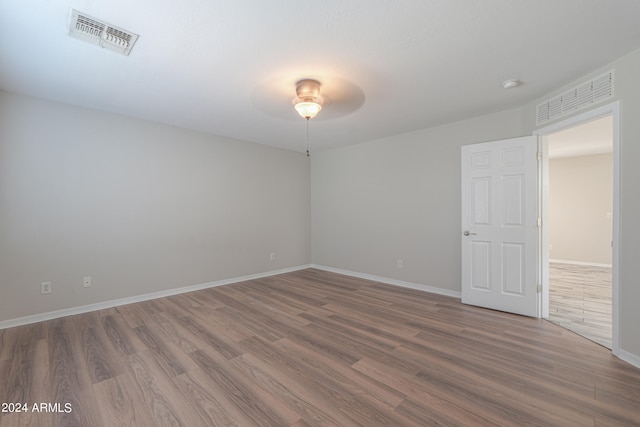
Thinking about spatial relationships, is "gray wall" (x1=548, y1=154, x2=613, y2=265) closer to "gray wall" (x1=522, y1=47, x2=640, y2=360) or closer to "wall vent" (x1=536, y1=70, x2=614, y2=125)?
"wall vent" (x1=536, y1=70, x2=614, y2=125)

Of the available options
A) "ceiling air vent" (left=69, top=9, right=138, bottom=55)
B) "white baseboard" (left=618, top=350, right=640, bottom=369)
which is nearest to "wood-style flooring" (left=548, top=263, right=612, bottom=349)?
"white baseboard" (left=618, top=350, right=640, bottom=369)

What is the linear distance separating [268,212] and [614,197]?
4666mm

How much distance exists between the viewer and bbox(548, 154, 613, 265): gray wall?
5887mm

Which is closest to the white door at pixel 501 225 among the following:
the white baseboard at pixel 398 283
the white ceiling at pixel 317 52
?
the white baseboard at pixel 398 283

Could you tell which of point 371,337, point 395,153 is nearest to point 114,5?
point 371,337

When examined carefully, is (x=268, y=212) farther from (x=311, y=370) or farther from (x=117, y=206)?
(x=311, y=370)

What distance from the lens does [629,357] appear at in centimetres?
218

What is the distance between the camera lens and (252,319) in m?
3.13

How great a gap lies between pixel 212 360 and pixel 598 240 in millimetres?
7989

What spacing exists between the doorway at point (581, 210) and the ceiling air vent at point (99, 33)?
595 cm

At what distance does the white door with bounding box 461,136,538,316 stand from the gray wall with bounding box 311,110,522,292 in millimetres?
300

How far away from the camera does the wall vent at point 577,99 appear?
238 centimetres

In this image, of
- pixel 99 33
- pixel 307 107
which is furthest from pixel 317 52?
pixel 99 33

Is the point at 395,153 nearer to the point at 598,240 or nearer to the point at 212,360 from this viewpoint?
the point at 212,360
